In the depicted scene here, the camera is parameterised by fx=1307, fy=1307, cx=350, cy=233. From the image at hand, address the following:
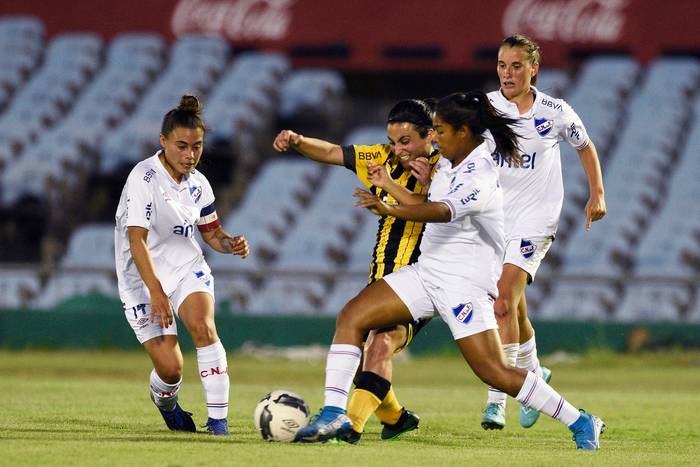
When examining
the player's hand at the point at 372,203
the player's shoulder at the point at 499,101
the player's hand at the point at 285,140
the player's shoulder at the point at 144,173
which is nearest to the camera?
the player's hand at the point at 372,203

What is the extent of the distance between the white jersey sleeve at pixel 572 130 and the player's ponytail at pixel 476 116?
146 cm

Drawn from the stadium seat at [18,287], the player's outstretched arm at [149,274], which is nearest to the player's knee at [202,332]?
the player's outstretched arm at [149,274]

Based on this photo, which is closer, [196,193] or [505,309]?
[196,193]

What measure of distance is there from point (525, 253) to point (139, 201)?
2.80 m

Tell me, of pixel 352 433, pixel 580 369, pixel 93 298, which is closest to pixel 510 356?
pixel 352 433

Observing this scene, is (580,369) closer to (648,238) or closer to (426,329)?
(426,329)

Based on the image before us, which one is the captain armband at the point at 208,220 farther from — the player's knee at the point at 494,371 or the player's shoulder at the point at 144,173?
the player's knee at the point at 494,371

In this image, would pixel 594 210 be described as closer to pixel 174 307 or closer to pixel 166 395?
pixel 174 307

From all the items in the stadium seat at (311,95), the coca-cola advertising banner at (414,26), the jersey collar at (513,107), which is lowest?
the jersey collar at (513,107)

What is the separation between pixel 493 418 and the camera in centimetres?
907

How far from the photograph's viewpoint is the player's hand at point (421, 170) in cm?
788

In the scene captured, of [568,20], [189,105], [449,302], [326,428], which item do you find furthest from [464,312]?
[568,20]

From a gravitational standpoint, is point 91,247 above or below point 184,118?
above

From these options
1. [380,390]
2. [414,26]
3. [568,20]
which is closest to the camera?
[380,390]
